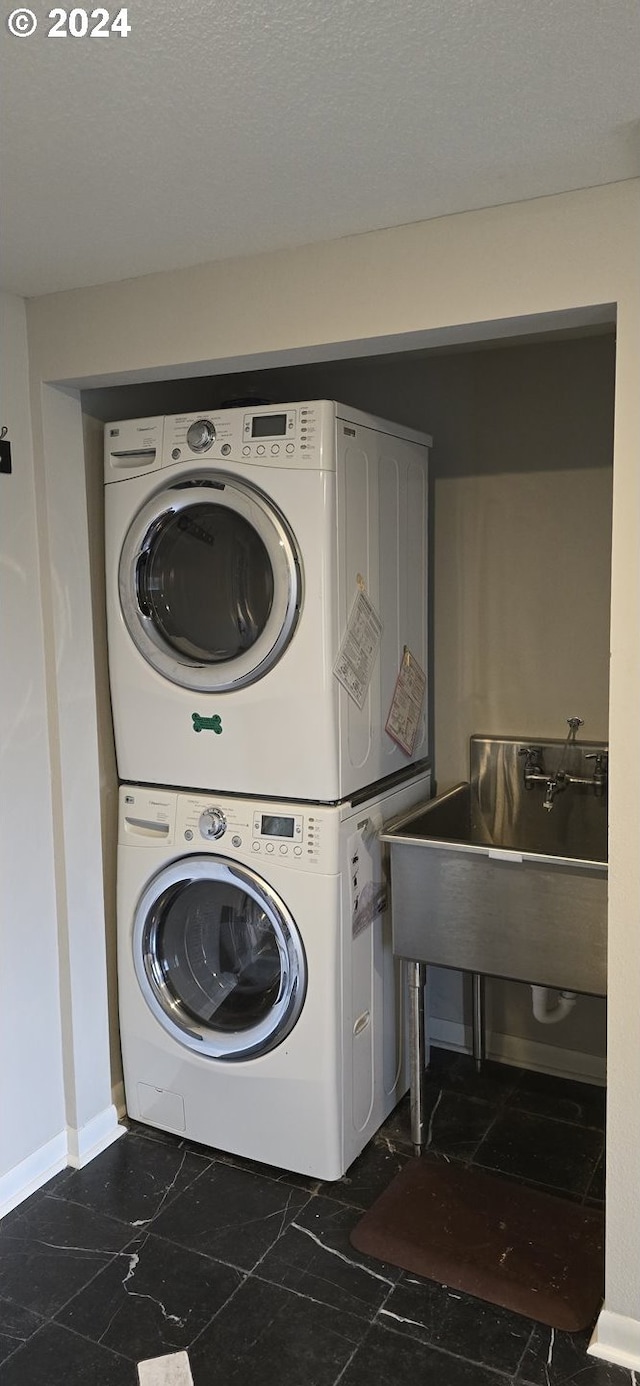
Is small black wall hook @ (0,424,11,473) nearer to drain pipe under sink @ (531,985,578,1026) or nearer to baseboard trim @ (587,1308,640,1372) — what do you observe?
drain pipe under sink @ (531,985,578,1026)

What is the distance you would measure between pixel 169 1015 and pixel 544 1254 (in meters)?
1.04

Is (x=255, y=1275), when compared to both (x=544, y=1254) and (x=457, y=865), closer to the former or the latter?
(x=544, y=1254)

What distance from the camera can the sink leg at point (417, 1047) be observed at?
2.47m

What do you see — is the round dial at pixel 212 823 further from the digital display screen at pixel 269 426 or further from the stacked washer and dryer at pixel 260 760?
the digital display screen at pixel 269 426

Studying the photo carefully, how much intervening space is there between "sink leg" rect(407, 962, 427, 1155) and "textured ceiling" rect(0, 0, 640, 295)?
68.3 inches

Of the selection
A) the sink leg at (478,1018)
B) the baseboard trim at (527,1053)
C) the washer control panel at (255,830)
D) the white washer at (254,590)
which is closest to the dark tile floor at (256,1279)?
the baseboard trim at (527,1053)

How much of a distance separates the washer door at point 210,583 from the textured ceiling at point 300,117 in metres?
0.58

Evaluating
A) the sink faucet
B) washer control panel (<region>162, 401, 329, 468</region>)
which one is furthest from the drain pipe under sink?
washer control panel (<region>162, 401, 329, 468</region>)

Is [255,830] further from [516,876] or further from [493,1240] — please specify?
[493,1240]

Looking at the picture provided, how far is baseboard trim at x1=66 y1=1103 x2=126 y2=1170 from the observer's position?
2.50 m

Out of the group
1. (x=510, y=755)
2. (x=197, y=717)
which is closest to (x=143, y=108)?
(x=197, y=717)

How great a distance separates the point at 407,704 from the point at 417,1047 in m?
0.89

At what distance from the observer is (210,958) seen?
2.56 metres

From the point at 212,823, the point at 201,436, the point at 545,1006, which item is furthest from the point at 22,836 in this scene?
the point at 545,1006
